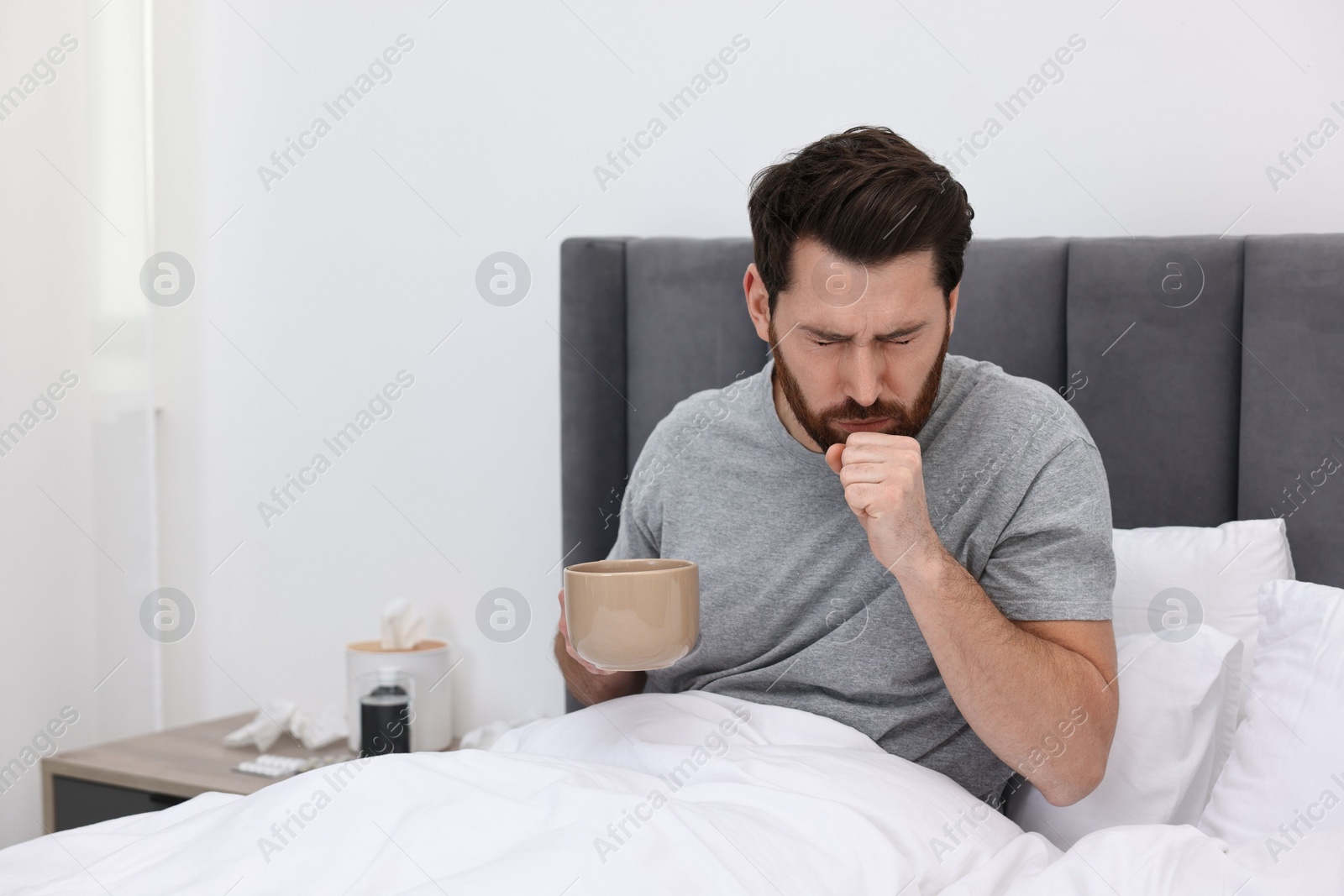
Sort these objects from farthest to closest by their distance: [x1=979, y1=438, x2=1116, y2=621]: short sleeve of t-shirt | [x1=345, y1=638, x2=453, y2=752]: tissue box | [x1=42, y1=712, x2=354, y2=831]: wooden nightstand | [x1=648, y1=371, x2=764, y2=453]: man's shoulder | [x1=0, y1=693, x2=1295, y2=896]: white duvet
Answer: [x1=345, y1=638, x2=453, y2=752]: tissue box → [x1=42, y1=712, x2=354, y2=831]: wooden nightstand → [x1=648, y1=371, x2=764, y2=453]: man's shoulder → [x1=979, y1=438, x2=1116, y2=621]: short sleeve of t-shirt → [x1=0, y1=693, x2=1295, y2=896]: white duvet

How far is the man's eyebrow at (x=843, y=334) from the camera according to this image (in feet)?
3.61

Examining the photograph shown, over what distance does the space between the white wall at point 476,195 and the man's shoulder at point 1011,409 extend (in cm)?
39

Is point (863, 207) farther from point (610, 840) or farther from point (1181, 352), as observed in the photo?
point (610, 840)

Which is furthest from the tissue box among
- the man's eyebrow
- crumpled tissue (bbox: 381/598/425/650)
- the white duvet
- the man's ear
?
the man's eyebrow

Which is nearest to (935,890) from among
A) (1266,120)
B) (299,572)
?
(1266,120)

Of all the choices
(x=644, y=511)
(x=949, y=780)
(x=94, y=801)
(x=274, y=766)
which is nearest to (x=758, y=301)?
(x=644, y=511)

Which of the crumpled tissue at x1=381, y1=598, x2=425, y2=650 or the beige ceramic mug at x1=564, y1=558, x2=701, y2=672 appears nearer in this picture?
the beige ceramic mug at x1=564, y1=558, x2=701, y2=672

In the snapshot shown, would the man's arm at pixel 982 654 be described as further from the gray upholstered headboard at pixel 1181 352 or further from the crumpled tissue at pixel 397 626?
the crumpled tissue at pixel 397 626

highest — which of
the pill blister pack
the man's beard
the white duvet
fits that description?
the man's beard

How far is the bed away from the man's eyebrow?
384 millimetres

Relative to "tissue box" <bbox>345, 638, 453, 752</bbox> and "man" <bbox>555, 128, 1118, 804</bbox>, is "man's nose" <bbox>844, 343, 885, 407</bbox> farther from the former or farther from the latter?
"tissue box" <bbox>345, 638, 453, 752</bbox>

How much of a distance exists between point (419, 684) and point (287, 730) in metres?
0.25

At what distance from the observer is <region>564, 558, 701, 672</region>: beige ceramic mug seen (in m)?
0.95

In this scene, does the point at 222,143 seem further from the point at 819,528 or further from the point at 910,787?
the point at 910,787
